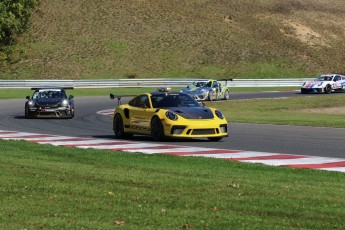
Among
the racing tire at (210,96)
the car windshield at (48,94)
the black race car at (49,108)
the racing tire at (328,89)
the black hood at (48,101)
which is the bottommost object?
the racing tire at (328,89)

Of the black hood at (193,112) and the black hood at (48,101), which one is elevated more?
the black hood at (193,112)

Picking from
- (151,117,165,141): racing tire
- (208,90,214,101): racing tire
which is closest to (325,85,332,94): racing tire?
(208,90,214,101): racing tire

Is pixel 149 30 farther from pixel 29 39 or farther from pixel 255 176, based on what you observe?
pixel 255 176

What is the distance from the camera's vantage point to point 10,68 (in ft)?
240

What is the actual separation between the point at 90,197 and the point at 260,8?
3311 inches

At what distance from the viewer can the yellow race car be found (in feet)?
68.8

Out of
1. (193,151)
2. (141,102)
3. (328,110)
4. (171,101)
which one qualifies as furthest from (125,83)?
(193,151)

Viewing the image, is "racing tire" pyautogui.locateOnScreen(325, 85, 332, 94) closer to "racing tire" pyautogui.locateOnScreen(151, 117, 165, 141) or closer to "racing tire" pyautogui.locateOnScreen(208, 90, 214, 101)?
"racing tire" pyautogui.locateOnScreen(208, 90, 214, 101)

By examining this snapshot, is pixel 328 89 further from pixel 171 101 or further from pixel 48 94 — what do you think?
pixel 171 101

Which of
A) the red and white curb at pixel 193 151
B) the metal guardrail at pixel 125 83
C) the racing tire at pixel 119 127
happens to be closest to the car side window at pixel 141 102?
the racing tire at pixel 119 127

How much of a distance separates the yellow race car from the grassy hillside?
1945 inches

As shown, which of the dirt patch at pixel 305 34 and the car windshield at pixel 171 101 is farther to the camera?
the dirt patch at pixel 305 34

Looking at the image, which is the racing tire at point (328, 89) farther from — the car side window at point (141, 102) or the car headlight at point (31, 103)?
the car side window at point (141, 102)

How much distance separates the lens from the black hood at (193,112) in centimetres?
2128
